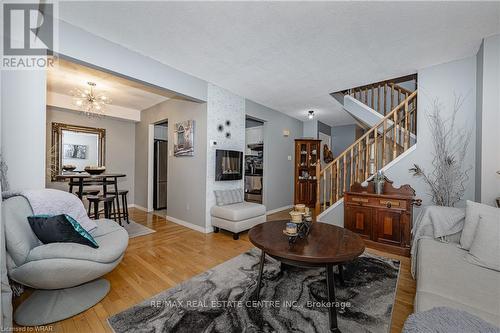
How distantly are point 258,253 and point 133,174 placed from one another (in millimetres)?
4525

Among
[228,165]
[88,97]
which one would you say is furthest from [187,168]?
[88,97]

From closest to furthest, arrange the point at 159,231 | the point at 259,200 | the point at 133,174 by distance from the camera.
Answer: the point at 159,231
the point at 133,174
the point at 259,200

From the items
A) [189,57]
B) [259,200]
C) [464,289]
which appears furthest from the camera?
[259,200]

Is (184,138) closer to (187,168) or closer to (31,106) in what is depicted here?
(187,168)

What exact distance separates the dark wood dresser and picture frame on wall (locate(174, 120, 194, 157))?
2.86m

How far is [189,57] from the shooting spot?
2.85 metres

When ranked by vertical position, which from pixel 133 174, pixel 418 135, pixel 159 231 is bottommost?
pixel 159 231

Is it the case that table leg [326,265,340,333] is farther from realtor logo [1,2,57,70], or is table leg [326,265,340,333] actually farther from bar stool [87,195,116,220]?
bar stool [87,195,116,220]

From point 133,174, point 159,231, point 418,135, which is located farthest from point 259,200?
point 418,135

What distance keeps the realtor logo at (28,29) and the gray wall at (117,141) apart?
315 centimetres

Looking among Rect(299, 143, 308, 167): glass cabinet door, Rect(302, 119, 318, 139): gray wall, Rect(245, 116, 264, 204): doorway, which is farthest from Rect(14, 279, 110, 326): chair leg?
Rect(302, 119, 318, 139): gray wall

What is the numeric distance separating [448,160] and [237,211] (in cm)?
299

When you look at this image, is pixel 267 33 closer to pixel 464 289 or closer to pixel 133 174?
pixel 464 289

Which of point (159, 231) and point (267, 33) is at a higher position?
point (267, 33)
